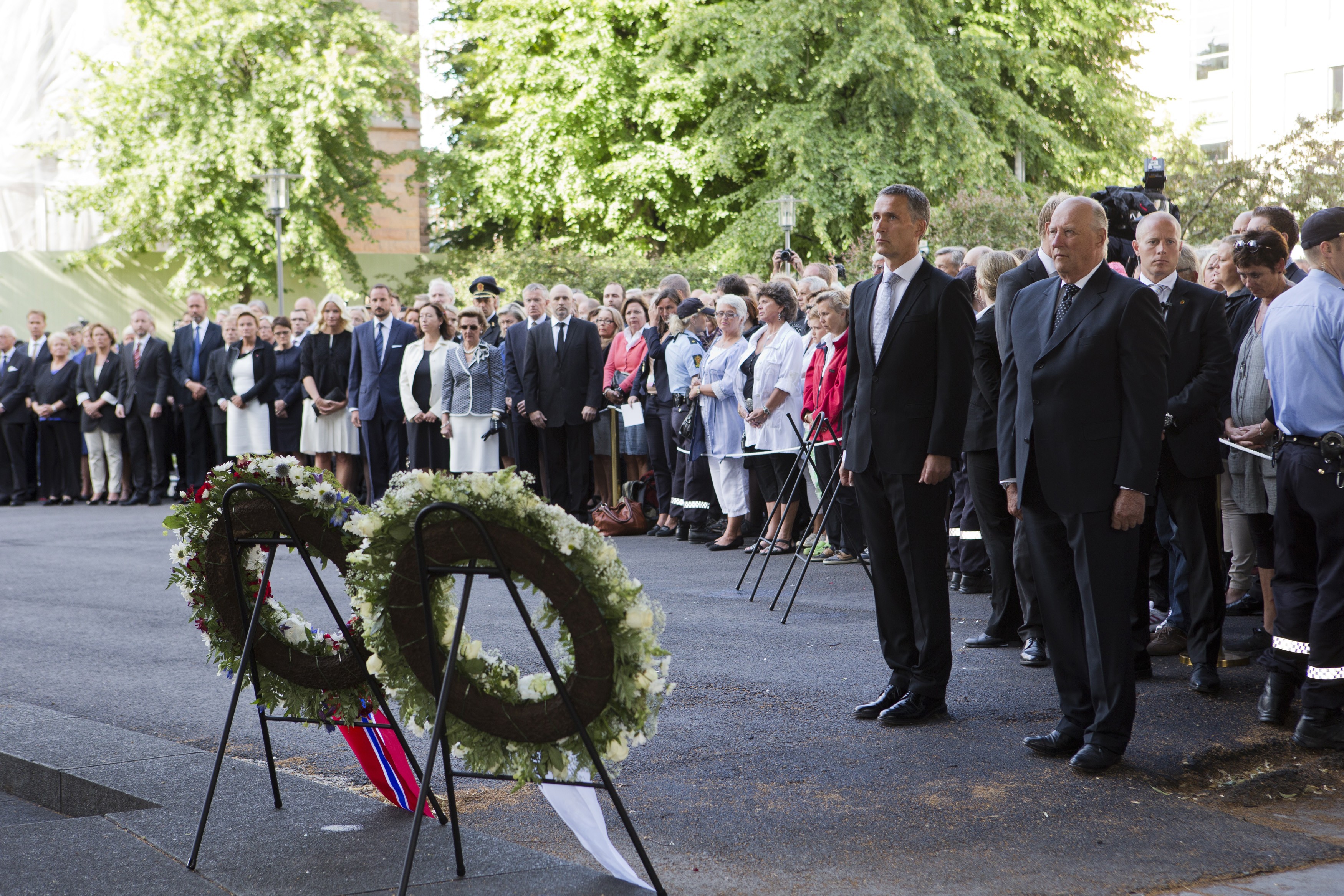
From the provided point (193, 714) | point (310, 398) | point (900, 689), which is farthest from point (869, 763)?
point (310, 398)

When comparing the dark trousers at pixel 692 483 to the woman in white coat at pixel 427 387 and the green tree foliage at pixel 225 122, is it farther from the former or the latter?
the green tree foliage at pixel 225 122

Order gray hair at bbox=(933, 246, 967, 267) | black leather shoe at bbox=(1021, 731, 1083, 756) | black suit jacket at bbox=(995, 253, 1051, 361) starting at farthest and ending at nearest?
gray hair at bbox=(933, 246, 967, 267)
black suit jacket at bbox=(995, 253, 1051, 361)
black leather shoe at bbox=(1021, 731, 1083, 756)

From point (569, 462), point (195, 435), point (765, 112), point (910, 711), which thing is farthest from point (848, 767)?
point (765, 112)

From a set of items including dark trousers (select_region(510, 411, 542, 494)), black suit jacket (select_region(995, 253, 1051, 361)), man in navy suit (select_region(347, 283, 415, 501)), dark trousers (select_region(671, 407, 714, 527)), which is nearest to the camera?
black suit jacket (select_region(995, 253, 1051, 361))

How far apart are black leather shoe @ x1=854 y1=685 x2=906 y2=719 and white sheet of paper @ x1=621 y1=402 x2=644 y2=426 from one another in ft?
26.7

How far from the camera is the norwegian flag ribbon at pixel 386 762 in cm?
471

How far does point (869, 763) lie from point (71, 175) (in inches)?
1232

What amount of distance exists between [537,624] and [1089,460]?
248 centimetres

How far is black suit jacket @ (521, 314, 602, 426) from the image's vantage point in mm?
14734

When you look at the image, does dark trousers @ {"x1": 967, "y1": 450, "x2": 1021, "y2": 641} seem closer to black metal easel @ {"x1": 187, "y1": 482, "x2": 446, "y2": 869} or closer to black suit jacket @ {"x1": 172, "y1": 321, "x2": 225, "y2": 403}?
black metal easel @ {"x1": 187, "y1": 482, "x2": 446, "y2": 869}

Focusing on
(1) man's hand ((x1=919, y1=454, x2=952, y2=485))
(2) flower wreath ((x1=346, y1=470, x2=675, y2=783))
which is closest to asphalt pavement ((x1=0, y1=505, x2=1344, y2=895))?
(2) flower wreath ((x1=346, y1=470, x2=675, y2=783))

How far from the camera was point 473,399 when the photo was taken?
48.9ft

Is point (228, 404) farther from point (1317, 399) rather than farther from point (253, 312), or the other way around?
point (1317, 399)

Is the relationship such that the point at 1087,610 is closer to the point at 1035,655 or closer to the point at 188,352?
the point at 1035,655
